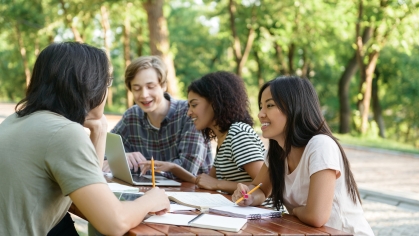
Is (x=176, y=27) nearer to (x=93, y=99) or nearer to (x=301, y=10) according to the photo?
(x=301, y=10)

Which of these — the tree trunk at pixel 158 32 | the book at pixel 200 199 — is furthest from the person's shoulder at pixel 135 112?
the tree trunk at pixel 158 32

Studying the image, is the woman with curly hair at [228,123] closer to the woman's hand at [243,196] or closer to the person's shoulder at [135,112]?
the woman's hand at [243,196]

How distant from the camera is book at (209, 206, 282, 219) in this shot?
8.23 ft

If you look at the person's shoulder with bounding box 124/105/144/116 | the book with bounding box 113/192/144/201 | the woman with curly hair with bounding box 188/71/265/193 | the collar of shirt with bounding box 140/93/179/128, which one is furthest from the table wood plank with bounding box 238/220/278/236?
the person's shoulder with bounding box 124/105/144/116

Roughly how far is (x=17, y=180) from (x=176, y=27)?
30.4 meters

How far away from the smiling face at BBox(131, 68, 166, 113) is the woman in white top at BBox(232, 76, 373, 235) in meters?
1.68

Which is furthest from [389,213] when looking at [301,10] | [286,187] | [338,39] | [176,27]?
[176,27]

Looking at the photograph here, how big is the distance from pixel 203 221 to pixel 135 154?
5.70 ft

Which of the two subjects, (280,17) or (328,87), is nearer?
(280,17)

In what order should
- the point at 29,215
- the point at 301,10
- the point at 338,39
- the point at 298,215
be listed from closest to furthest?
the point at 29,215 < the point at 298,215 < the point at 301,10 < the point at 338,39

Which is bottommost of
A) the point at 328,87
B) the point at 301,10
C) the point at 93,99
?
the point at 328,87

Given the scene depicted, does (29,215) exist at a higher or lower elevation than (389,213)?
higher

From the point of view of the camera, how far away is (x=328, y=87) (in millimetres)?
30281

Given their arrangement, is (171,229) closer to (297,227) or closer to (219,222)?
(219,222)
